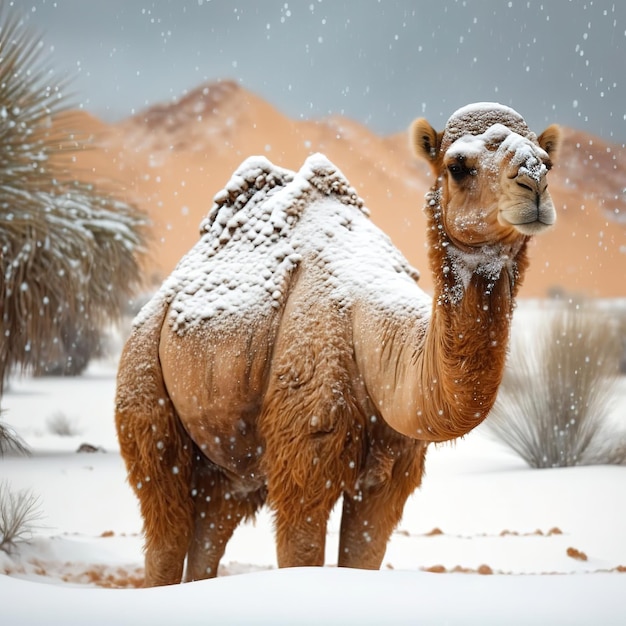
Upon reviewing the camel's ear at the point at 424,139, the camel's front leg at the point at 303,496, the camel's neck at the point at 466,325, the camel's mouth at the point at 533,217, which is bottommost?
the camel's front leg at the point at 303,496

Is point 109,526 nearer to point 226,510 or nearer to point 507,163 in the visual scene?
point 226,510

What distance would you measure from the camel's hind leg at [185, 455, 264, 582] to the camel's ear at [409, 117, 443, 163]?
164 cm

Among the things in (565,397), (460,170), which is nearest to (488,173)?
(460,170)

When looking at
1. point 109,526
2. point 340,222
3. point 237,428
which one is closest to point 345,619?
point 237,428

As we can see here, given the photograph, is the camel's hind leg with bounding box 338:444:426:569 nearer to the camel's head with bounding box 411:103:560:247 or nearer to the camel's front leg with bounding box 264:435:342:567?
the camel's front leg with bounding box 264:435:342:567

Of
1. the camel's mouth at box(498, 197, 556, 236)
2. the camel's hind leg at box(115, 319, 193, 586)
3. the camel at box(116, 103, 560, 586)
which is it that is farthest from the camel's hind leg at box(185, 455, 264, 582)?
the camel's mouth at box(498, 197, 556, 236)

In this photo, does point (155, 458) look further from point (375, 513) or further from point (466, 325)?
point (466, 325)

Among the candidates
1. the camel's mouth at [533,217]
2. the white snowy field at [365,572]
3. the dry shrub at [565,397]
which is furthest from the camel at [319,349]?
the dry shrub at [565,397]

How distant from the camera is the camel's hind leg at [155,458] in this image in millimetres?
3754

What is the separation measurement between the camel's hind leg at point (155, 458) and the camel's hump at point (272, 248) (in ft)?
0.79

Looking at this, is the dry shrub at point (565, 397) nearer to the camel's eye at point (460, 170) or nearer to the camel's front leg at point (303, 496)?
the camel's front leg at point (303, 496)

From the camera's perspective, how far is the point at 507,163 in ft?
8.39

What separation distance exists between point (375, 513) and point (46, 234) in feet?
19.7

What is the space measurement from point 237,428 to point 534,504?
4256 mm
